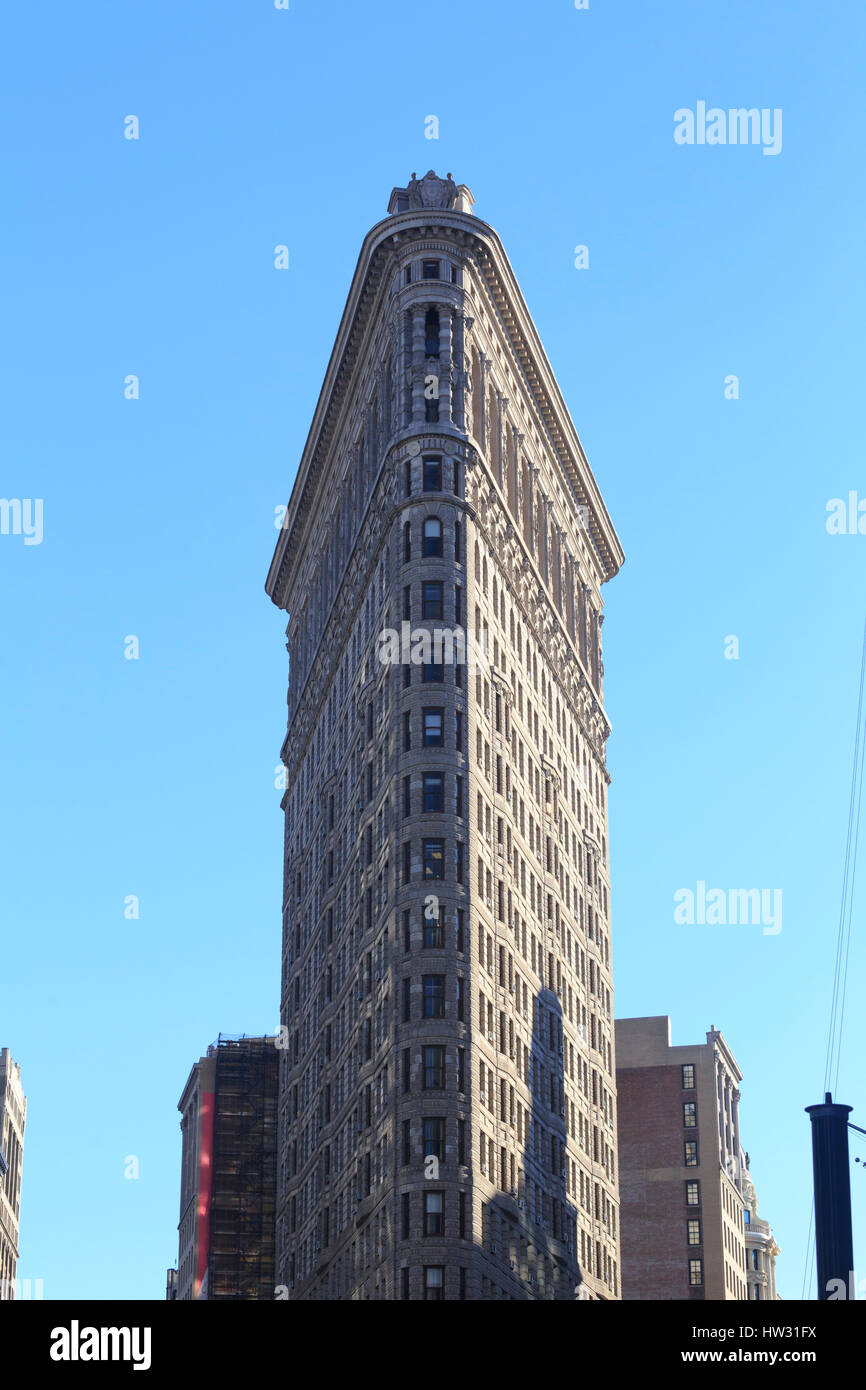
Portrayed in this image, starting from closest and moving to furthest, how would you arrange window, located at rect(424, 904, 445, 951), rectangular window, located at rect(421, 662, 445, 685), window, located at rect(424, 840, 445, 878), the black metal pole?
window, located at rect(424, 904, 445, 951)
window, located at rect(424, 840, 445, 878)
rectangular window, located at rect(421, 662, 445, 685)
the black metal pole

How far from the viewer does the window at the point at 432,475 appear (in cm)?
11638

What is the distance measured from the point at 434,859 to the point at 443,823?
1.98m

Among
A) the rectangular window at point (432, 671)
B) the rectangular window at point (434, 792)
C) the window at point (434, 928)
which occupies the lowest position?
the window at point (434, 928)

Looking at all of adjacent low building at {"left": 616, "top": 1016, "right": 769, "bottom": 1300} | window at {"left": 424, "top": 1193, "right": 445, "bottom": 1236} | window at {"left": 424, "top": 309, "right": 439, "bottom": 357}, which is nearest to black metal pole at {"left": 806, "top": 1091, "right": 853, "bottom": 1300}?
adjacent low building at {"left": 616, "top": 1016, "right": 769, "bottom": 1300}

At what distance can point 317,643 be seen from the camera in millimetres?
147875

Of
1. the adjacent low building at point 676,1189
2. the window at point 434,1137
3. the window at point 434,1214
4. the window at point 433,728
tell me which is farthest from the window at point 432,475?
the adjacent low building at point 676,1189

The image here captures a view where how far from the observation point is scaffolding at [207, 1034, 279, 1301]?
174125mm

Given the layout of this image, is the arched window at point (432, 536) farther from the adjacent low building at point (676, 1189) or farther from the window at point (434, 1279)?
the adjacent low building at point (676, 1189)

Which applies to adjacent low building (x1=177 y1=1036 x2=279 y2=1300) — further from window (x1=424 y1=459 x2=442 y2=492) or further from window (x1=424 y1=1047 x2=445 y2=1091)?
window (x1=424 y1=459 x2=442 y2=492)

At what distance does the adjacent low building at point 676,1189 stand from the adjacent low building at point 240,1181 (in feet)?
117

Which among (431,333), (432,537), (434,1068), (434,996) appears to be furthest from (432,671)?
(431,333)

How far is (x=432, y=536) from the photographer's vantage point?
11488 centimetres

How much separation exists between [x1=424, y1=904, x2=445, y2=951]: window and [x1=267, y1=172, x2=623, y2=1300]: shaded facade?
11 centimetres
